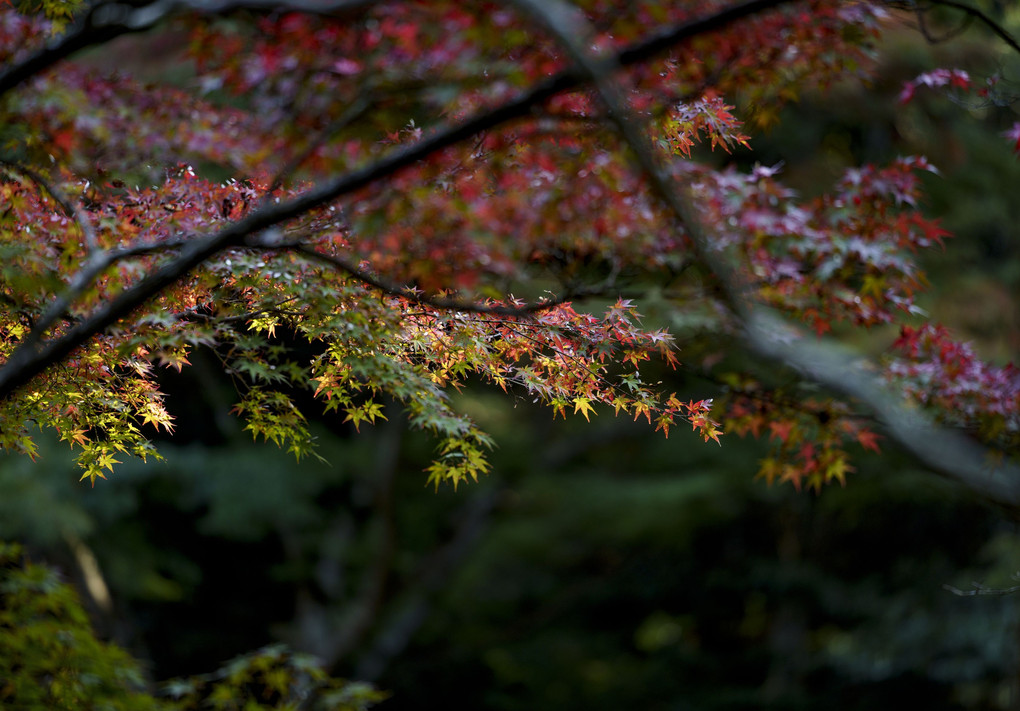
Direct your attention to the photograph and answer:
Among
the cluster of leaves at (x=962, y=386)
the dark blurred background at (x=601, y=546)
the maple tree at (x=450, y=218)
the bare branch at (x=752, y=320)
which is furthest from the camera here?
the dark blurred background at (x=601, y=546)

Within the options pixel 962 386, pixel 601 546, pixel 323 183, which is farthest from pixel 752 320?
pixel 601 546

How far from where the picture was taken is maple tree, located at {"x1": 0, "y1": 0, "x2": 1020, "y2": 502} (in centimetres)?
160

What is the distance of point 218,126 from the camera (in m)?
2.17

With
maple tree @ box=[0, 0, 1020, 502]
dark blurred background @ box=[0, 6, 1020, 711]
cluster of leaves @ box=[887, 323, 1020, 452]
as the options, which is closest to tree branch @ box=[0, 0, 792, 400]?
maple tree @ box=[0, 0, 1020, 502]

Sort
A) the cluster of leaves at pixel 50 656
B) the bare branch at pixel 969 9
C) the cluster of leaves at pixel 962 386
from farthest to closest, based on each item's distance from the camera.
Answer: the cluster of leaves at pixel 50 656, the cluster of leaves at pixel 962 386, the bare branch at pixel 969 9

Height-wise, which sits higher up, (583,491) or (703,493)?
(583,491)

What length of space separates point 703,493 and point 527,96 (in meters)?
7.02

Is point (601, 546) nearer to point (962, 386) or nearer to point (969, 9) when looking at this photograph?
point (962, 386)

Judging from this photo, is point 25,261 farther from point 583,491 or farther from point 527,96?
point 583,491

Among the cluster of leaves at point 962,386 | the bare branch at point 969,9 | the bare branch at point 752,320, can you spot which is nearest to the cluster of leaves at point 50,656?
the bare branch at point 752,320

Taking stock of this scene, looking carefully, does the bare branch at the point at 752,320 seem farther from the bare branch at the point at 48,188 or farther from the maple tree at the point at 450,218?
the bare branch at the point at 48,188

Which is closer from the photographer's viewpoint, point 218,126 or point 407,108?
point 407,108

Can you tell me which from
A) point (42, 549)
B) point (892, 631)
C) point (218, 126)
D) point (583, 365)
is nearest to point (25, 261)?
point (218, 126)

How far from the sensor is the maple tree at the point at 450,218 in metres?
1.60
